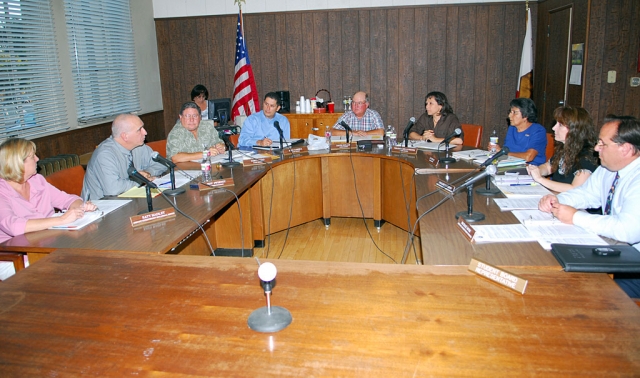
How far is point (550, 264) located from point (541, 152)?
2.31m

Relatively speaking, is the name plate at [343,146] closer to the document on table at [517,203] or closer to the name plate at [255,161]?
the name plate at [255,161]

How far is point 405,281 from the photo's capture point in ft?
5.49

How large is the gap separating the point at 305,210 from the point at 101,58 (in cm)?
321

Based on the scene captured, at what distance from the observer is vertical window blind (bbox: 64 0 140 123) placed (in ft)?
17.3

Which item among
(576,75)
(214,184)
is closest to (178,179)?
(214,184)

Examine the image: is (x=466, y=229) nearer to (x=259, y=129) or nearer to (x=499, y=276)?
(x=499, y=276)

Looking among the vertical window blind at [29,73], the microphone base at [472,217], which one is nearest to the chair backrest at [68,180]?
the vertical window blind at [29,73]

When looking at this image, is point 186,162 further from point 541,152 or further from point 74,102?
point 541,152

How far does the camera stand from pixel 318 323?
1429 mm

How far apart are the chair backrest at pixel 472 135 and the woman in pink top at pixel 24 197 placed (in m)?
3.32

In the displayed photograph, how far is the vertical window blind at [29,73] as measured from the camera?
4.25 meters

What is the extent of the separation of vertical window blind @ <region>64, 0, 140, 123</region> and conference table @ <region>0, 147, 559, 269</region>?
237 cm

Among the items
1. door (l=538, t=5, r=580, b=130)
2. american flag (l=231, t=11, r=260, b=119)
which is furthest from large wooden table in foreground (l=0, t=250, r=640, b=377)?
american flag (l=231, t=11, r=260, b=119)

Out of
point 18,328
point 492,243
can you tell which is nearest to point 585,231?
point 492,243
